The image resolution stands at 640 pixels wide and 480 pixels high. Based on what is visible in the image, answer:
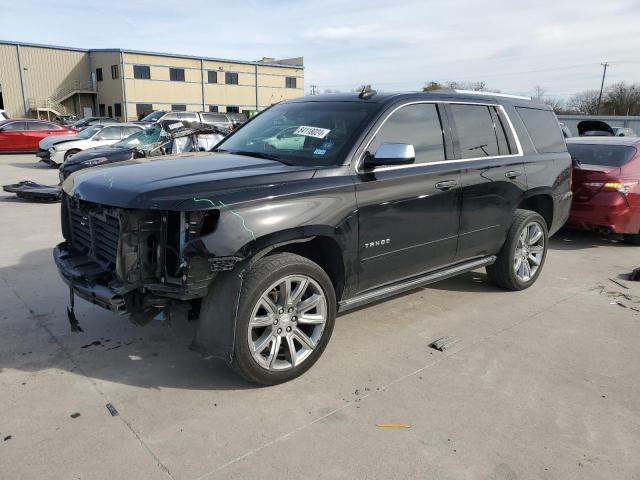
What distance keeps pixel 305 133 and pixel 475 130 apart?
5.52 feet

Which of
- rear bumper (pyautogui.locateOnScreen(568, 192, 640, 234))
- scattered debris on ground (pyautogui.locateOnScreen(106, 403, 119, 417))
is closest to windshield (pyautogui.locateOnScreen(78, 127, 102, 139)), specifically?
rear bumper (pyautogui.locateOnScreen(568, 192, 640, 234))

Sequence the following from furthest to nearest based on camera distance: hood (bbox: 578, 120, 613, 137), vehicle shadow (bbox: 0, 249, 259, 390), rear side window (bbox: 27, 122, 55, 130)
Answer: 1. rear side window (bbox: 27, 122, 55, 130)
2. hood (bbox: 578, 120, 613, 137)
3. vehicle shadow (bbox: 0, 249, 259, 390)

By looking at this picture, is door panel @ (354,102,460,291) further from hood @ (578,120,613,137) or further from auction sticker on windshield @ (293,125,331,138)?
hood @ (578,120,613,137)

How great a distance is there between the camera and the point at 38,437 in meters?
2.80

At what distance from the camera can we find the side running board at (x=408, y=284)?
3.74 m

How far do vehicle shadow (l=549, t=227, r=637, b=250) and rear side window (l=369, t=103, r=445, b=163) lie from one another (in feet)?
13.2

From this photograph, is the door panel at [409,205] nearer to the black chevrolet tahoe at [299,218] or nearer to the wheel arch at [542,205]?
the black chevrolet tahoe at [299,218]

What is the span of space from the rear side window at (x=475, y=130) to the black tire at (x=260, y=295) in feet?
6.27

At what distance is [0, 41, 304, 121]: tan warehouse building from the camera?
4828 cm

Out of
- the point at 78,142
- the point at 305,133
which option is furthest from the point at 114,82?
the point at 305,133

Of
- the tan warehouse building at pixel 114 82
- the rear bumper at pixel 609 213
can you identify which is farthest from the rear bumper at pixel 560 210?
the tan warehouse building at pixel 114 82

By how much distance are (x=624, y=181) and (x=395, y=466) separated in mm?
6057

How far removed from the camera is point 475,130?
4.67 m

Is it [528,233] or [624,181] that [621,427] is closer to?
[528,233]
